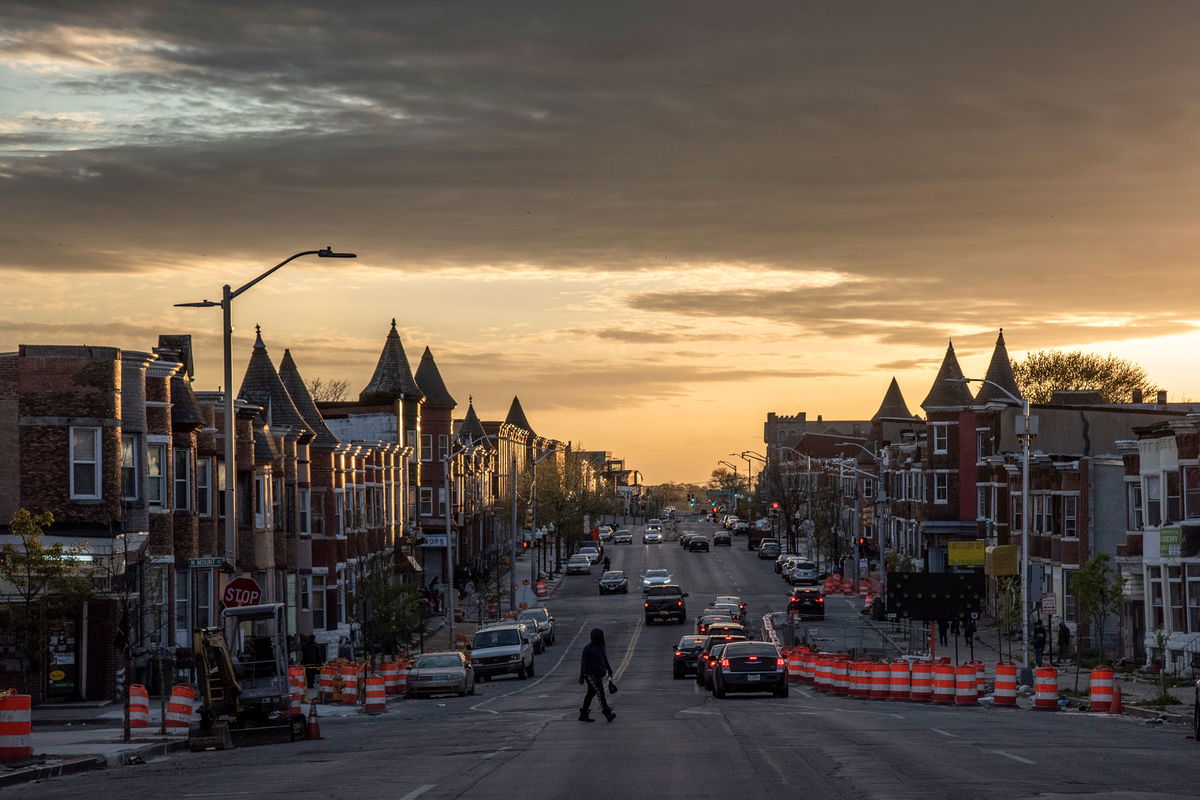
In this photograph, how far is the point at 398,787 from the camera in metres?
19.0

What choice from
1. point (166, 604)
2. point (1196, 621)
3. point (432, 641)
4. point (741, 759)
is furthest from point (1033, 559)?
point (741, 759)


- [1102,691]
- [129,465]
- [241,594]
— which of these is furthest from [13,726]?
[1102,691]

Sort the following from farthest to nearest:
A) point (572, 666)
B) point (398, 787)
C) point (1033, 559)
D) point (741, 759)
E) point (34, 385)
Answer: point (1033, 559)
point (572, 666)
point (34, 385)
point (741, 759)
point (398, 787)

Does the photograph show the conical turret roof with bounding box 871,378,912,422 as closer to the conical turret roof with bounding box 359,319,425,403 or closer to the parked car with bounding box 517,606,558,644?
the conical turret roof with bounding box 359,319,425,403

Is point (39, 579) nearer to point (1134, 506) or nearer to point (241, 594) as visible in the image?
Result: point (241, 594)

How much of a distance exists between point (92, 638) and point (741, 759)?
957 inches

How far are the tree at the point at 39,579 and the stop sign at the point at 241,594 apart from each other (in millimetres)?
3768

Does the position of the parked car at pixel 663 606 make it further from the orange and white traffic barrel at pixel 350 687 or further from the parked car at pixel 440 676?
the orange and white traffic barrel at pixel 350 687

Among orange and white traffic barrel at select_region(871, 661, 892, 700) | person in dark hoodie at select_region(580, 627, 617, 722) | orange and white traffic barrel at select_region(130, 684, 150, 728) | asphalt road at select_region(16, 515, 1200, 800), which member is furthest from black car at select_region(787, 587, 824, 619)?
person in dark hoodie at select_region(580, 627, 617, 722)

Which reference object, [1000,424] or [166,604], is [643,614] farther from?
[166,604]

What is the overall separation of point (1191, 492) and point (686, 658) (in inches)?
648

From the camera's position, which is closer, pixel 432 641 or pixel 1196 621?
pixel 1196 621

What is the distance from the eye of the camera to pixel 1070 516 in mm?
66062

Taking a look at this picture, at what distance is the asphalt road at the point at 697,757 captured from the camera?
18453 millimetres
